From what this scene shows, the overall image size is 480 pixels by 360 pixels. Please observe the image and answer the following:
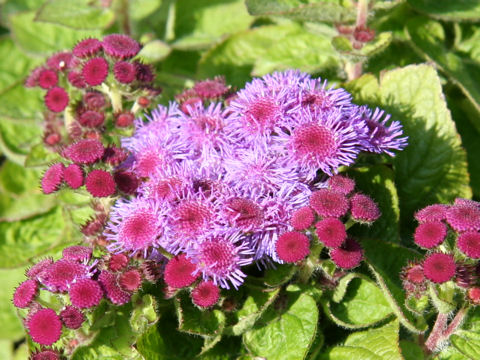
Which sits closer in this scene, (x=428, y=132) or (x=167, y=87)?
(x=428, y=132)

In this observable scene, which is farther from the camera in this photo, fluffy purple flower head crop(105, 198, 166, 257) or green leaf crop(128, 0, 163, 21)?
green leaf crop(128, 0, 163, 21)

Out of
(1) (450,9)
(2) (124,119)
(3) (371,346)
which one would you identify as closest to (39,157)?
(2) (124,119)

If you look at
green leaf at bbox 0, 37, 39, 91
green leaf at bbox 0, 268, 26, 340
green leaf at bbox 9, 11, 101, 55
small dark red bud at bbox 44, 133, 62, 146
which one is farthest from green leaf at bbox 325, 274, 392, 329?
green leaf at bbox 0, 37, 39, 91

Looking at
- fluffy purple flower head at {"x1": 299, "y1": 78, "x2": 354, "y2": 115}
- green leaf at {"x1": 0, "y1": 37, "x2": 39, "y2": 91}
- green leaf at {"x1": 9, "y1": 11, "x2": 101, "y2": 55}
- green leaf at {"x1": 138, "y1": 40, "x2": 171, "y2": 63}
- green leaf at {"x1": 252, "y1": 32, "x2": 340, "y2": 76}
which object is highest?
fluffy purple flower head at {"x1": 299, "y1": 78, "x2": 354, "y2": 115}

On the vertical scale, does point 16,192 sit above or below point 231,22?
below

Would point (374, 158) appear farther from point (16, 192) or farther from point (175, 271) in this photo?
point (16, 192)

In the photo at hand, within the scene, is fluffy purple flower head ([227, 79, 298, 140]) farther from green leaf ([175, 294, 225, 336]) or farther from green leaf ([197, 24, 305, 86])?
green leaf ([197, 24, 305, 86])

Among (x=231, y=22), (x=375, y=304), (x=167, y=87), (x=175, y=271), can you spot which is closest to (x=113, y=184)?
(x=175, y=271)
